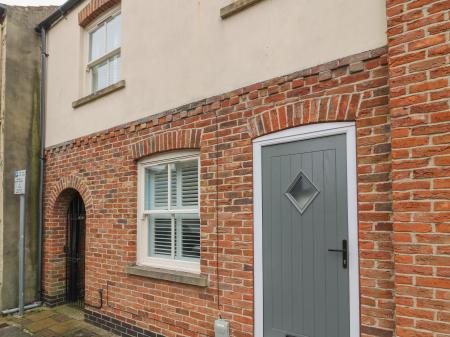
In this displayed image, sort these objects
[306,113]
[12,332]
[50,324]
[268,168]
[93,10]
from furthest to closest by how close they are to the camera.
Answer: [93,10] → [50,324] → [12,332] → [268,168] → [306,113]

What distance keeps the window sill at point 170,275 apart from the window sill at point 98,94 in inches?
111

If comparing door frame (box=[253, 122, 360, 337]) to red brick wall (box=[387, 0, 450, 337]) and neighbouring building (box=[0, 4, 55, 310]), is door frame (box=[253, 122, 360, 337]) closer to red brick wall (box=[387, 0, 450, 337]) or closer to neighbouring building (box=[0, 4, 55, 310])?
red brick wall (box=[387, 0, 450, 337])

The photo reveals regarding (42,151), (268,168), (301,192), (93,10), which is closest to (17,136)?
Result: (42,151)

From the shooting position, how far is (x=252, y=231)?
3988mm

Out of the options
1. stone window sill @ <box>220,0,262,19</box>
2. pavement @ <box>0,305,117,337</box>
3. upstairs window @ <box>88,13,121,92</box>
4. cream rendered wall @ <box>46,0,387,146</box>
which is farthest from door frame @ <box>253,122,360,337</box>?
upstairs window @ <box>88,13,121,92</box>

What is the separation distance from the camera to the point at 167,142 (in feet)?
16.3

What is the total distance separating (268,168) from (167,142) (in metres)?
1.66

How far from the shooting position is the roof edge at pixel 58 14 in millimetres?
7098

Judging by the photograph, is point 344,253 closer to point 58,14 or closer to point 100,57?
point 100,57

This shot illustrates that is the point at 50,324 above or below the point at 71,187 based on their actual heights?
Answer: below

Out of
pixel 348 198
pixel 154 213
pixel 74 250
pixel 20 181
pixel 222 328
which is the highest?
pixel 20 181

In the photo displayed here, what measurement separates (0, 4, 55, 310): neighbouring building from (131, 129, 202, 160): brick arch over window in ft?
10.4

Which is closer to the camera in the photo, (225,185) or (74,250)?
(225,185)

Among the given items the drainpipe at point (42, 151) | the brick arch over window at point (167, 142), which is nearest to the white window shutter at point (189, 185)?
the brick arch over window at point (167, 142)
